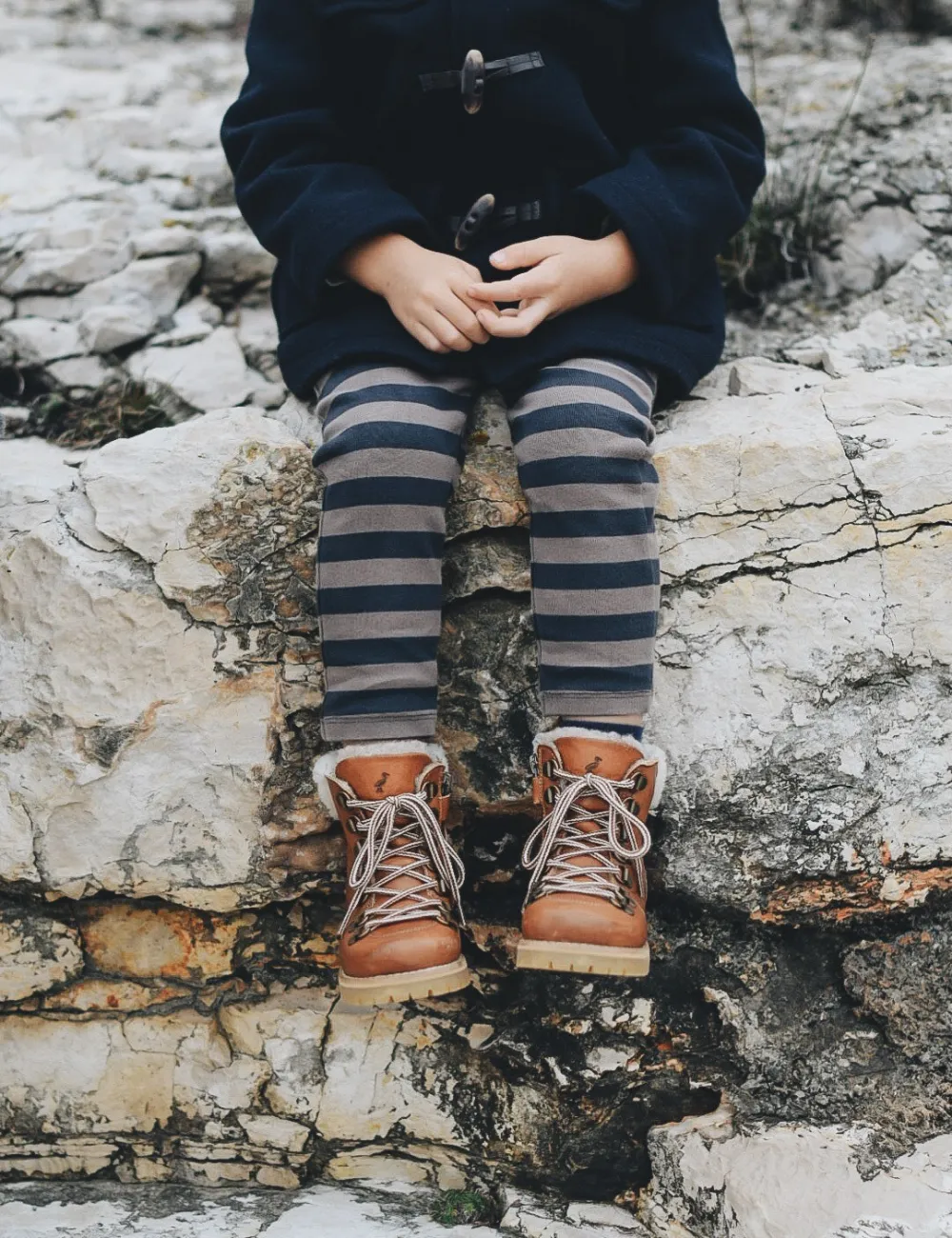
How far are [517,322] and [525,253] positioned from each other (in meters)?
0.12

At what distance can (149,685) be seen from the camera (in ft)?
5.85

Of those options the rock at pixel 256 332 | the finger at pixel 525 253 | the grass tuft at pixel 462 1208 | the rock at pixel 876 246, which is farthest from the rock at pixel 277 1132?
the rock at pixel 876 246

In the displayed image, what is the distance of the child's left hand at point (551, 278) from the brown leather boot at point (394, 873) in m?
Result: 0.68

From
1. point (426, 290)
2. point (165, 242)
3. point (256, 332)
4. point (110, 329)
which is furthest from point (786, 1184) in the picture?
point (165, 242)

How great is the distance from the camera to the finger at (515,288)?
5.66 feet

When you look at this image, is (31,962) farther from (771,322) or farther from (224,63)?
(224,63)

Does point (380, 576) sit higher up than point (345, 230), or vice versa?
point (345, 230)

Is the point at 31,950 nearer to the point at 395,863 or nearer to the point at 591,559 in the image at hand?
the point at 395,863

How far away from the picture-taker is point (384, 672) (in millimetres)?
1605

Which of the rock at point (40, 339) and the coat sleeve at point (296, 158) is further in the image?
the rock at point (40, 339)

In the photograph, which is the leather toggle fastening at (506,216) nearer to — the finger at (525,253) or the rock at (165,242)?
the finger at (525,253)

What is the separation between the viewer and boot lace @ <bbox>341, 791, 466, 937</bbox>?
161 cm

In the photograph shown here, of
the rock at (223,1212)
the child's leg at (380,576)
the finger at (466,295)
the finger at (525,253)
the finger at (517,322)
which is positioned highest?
the finger at (525,253)

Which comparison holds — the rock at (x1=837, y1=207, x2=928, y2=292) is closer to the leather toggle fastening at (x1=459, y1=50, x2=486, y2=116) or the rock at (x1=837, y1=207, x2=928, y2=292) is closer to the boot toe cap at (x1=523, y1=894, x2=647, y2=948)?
the leather toggle fastening at (x1=459, y1=50, x2=486, y2=116)
